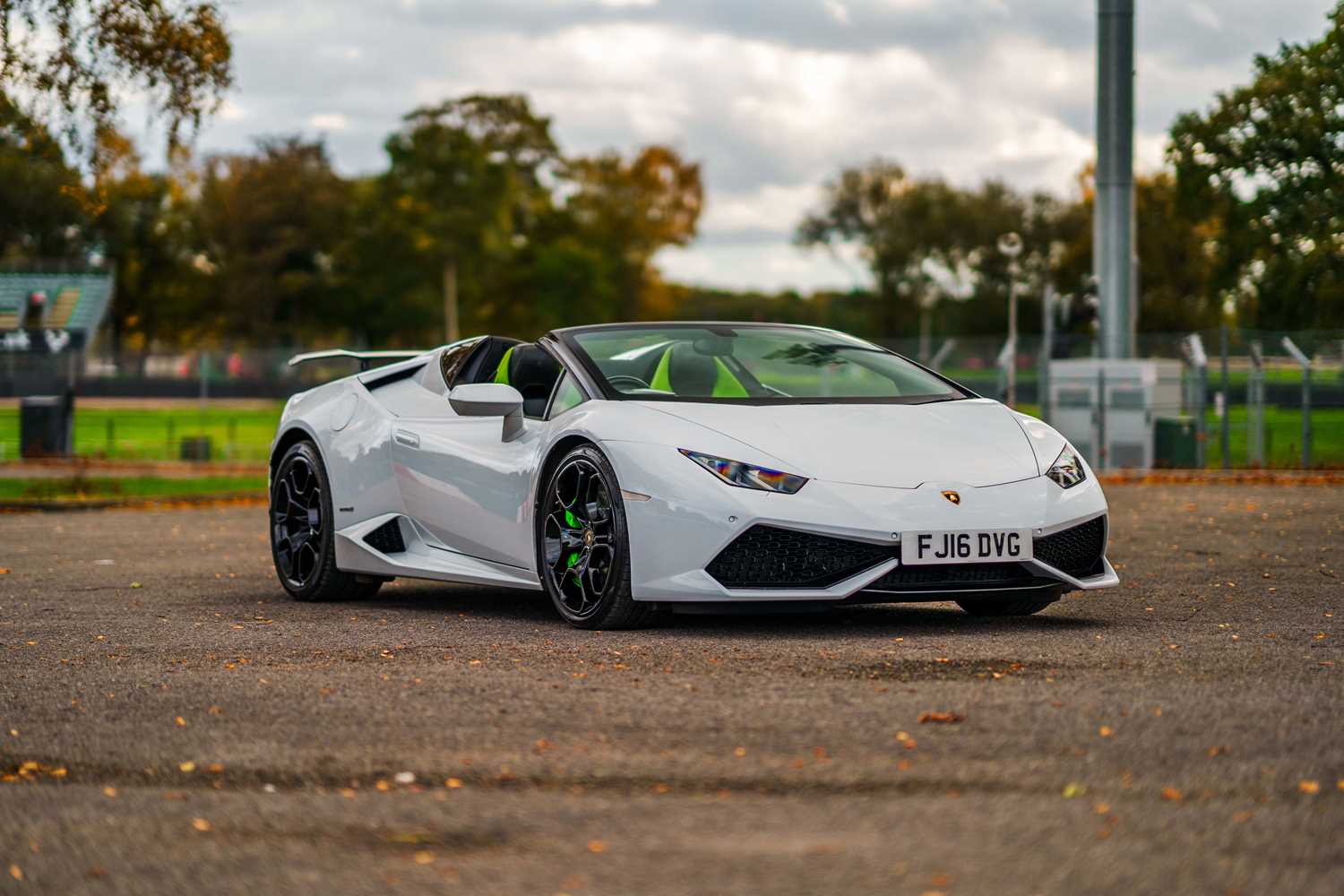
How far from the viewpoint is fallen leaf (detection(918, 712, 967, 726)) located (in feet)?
16.7

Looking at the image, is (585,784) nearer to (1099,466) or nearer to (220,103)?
(220,103)

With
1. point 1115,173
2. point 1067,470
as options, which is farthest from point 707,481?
point 1115,173

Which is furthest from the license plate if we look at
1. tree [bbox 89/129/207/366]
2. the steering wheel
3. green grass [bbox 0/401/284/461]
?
tree [bbox 89/129/207/366]

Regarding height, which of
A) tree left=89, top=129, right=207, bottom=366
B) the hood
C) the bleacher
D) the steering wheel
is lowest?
A: the hood

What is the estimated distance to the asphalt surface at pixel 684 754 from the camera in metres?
3.69

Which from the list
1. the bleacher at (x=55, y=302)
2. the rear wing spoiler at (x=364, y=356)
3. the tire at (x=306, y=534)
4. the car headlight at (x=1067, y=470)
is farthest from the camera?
the bleacher at (x=55, y=302)

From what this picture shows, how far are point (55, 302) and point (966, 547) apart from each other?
45.1 meters

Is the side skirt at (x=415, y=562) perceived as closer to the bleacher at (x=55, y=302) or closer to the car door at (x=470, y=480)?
the car door at (x=470, y=480)

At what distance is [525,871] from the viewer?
3652 millimetres

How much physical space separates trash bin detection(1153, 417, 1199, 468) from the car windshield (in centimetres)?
1730

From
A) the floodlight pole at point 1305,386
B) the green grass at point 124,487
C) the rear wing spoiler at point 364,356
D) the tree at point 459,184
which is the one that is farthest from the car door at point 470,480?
the tree at point 459,184

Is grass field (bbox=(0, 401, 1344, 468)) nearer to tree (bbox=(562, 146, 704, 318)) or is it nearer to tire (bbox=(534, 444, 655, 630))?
tire (bbox=(534, 444, 655, 630))

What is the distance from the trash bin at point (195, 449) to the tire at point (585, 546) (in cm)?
2486

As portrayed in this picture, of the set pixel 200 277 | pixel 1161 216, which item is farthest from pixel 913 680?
pixel 200 277
